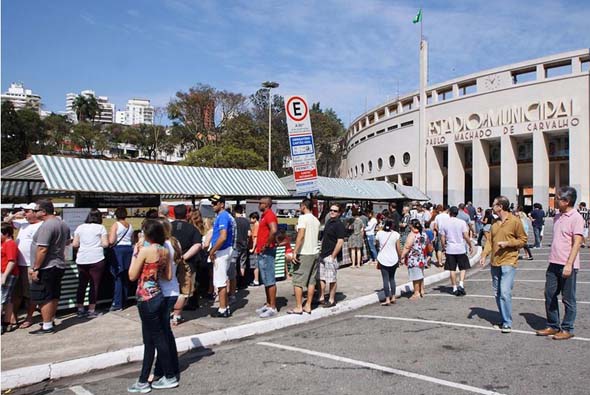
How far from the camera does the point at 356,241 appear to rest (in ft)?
43.5

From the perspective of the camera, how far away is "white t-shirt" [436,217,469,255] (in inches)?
359

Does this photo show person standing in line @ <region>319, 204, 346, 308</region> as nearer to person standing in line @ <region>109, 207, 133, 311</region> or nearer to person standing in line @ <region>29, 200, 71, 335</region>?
person standing in line @ <region>109, 207, 133, 311</region>

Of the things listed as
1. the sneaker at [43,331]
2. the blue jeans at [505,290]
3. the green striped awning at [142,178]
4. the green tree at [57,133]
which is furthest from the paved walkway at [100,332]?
the green tree at [57,133]

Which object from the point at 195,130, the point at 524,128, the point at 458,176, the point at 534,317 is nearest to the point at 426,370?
the point at 534,317

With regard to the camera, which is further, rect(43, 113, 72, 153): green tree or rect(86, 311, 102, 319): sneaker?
rect(43, 113, 72, 153): green tree

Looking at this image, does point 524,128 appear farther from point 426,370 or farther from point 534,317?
point 426,370

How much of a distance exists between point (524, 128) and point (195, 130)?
1456 inches

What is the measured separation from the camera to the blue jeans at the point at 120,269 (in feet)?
25.0

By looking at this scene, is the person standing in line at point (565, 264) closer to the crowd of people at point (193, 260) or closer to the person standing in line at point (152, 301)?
the crowd of people at point (193, 260)

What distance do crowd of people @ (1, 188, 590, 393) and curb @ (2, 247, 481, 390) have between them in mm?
271

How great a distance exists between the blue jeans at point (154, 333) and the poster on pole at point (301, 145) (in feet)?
19.2

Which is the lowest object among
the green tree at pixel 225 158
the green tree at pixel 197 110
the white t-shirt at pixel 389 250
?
the white t-shirt at pixel 389 250

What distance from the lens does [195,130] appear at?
56625 mm

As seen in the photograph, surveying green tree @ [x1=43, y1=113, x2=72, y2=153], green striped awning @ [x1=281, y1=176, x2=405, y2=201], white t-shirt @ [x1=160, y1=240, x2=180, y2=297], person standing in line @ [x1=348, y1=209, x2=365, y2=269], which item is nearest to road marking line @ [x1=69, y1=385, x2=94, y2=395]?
white t-shirt @ [x1=160, y1=240, x2=180, y2=297]
